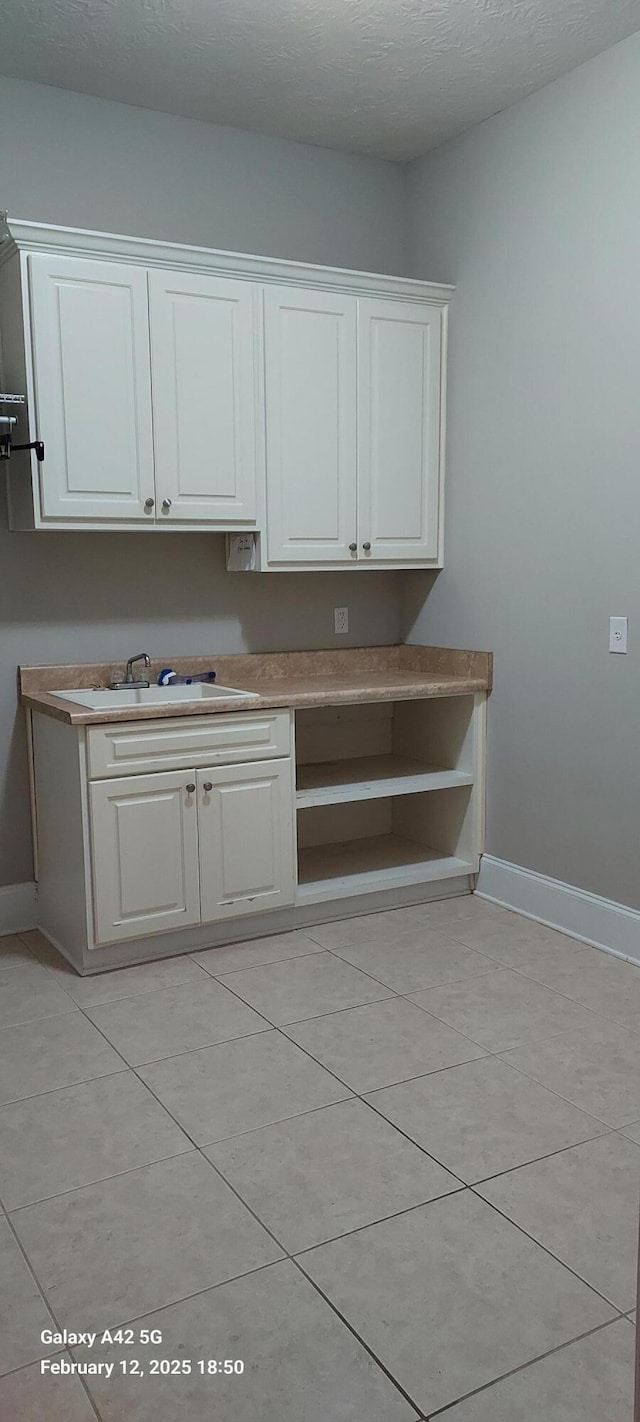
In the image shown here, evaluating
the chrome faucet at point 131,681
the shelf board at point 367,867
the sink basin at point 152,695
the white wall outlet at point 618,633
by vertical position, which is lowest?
the shelf board at point 367,867

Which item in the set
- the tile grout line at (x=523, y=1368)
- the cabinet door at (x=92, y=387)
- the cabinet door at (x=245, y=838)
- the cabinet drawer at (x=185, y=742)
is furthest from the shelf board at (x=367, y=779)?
the tile grout line at (x=523, y=1368)

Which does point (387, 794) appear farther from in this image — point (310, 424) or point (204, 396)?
point (204, 396)

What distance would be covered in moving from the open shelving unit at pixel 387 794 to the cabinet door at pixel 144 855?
0.44m

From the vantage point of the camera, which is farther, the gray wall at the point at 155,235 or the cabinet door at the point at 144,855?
the gray wall at the point at 155,235

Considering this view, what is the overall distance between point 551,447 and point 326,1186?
237 cm

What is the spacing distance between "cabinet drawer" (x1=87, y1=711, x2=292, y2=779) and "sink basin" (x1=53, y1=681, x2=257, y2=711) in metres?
0.08

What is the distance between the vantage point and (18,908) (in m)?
3.53

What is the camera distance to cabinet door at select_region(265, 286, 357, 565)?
346 cm

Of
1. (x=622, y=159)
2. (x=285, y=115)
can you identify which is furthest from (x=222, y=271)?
(x=622, y=159)

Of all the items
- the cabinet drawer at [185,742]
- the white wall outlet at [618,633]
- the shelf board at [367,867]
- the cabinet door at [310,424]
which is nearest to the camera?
the cabinet drawer at [185,742]

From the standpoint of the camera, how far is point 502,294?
3.56m

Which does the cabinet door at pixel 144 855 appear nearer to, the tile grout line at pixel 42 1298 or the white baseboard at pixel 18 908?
the white baseboard at pixel 18 908

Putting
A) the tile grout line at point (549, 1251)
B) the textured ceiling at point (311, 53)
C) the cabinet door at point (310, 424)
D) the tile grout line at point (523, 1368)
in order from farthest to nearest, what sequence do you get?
the cabinet door at point (310, 424) < the textured ceiling at point (311, 53) < the tile grout line at point (549, 1251) < the tile grout line at point (523, 1368)

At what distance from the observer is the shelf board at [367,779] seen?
11.7 feet
